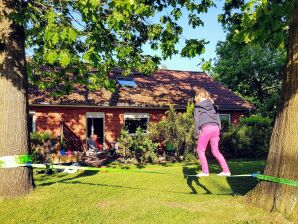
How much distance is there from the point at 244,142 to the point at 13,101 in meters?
15.7

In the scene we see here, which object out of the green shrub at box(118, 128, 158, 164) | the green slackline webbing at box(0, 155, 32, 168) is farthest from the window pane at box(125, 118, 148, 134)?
the green slackline webbing at box(0, 155, 32, 168)

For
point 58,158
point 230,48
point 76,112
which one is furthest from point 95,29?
point 230,48

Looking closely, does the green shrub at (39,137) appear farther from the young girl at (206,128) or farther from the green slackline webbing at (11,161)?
the young girl at (206,128)

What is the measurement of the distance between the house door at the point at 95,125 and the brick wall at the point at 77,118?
242 millimetres

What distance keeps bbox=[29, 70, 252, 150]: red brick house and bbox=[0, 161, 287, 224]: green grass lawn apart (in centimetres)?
983

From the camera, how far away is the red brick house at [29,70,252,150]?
19.8 m

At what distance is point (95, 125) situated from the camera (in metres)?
21.5

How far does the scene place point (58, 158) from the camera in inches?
601

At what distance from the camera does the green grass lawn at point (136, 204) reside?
6.66m

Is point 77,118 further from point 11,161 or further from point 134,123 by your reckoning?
point 11,161

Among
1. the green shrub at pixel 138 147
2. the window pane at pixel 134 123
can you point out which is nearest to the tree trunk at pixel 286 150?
the green shrub at pixel 138 147

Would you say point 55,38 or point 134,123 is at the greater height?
point 55,38

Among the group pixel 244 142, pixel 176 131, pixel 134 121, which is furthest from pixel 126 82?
pixel 244 142

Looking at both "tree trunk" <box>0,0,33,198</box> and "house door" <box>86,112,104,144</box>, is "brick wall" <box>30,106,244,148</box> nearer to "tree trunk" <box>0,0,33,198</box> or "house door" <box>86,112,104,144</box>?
Answer: "house door" <box>86,112,104,144</box>
